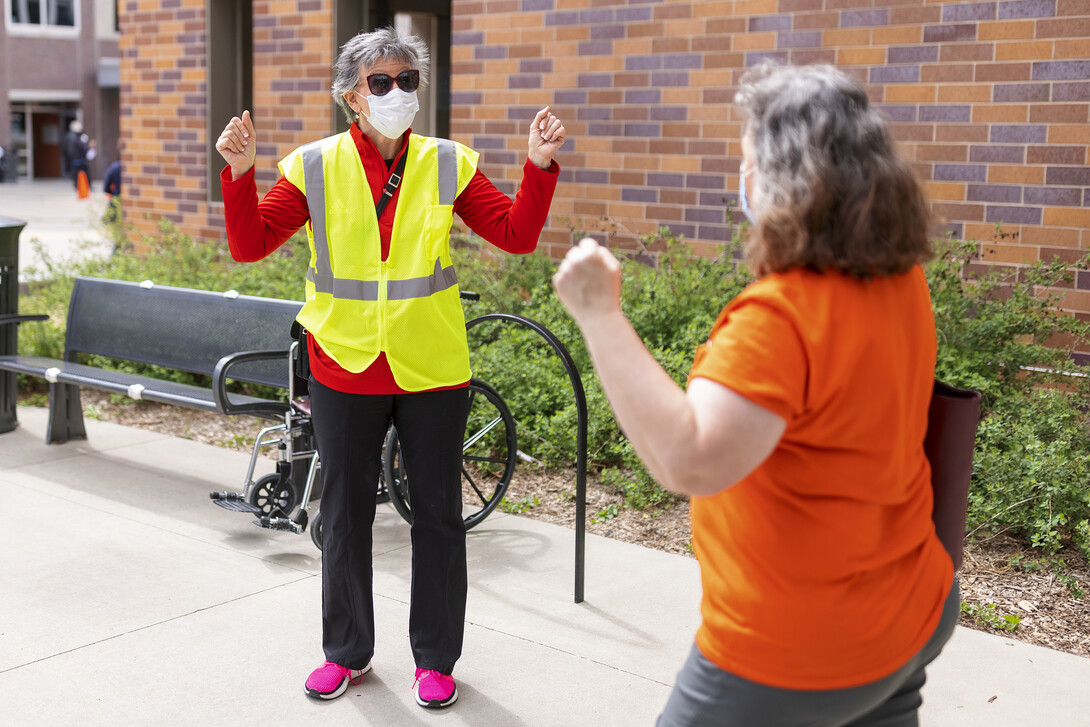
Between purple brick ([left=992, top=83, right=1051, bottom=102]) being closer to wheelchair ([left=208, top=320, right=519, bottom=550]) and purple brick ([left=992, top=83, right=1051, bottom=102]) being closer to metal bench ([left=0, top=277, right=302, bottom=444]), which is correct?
wheelchair ([left=208, top=320, right=519, bottom=550])

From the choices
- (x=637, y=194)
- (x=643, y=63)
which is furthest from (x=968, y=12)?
(x=637, y=194)

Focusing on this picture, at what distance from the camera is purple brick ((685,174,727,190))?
6.95 meters

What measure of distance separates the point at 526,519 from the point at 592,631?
1274 millimetres

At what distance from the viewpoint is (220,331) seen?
19.5 ft

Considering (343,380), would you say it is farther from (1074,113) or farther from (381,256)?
(1074,113)

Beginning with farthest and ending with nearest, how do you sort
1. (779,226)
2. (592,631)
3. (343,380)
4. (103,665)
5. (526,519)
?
(526,519) → (592,631) → (103,665) → (343,380) → (779,226)

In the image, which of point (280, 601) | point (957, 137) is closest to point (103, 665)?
point (280, 601)

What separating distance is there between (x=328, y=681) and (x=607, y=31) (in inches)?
198

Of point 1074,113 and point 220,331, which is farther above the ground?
point 1074,113

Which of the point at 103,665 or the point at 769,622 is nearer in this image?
the point at 769,622

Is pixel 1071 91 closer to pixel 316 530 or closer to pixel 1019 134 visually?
pixel 1019 134

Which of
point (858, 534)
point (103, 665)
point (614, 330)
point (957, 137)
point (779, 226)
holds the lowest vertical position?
point (103, 665)

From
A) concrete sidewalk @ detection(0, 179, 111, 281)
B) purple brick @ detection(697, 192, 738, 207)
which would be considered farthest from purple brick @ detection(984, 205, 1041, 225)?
concrete sidewalk @ detection(0, 179, 111, 281)

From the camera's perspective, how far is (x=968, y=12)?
599 centimetres
